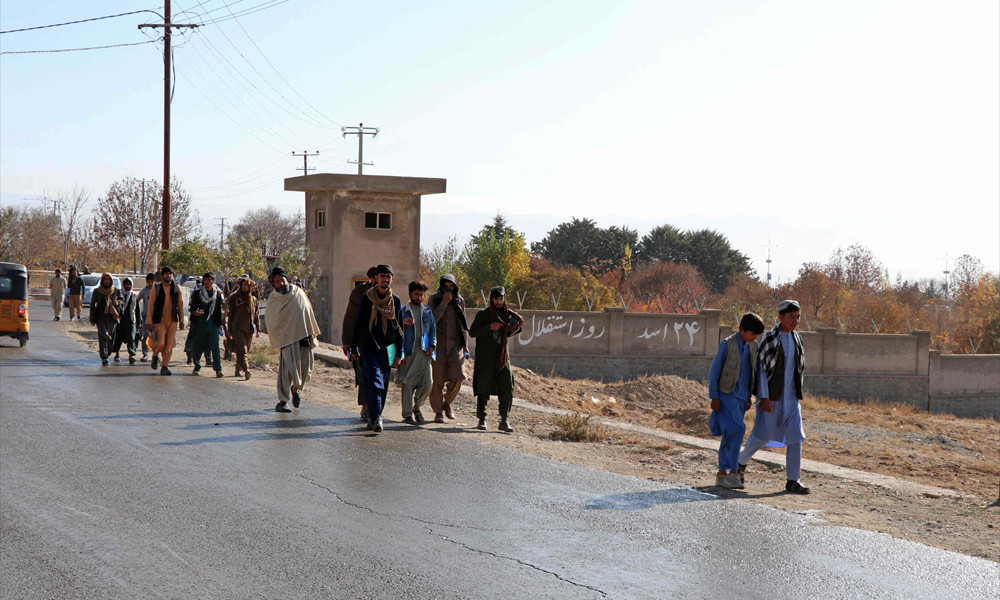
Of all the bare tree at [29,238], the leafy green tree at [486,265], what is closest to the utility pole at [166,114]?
the leafy green tree at [486,265]

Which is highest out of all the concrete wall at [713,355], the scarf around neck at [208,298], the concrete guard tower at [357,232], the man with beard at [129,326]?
the concrete guard tower at [357,232]

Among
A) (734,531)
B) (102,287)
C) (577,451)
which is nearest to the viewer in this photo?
(734,531)

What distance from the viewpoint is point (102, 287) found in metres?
18.8

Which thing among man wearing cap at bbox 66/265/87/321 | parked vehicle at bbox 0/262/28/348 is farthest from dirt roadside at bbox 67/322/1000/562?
parked vehicle at bbox 0/262/28/348

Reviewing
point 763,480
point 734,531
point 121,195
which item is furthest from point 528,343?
point 121,195

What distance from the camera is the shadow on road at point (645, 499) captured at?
7.50 meters

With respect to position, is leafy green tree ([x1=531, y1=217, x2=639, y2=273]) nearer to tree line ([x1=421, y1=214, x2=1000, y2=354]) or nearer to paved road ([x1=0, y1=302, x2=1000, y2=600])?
tree line ([x1=421, y1=214, x2=1000, y2=354])

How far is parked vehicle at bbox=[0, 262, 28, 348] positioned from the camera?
68.6ft

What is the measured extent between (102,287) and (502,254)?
141 ft

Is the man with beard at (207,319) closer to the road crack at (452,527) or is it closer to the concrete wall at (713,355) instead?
the road crack at (452,527)

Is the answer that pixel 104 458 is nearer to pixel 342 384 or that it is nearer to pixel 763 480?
pixel 763 480

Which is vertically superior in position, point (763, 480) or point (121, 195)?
point (121, 195)

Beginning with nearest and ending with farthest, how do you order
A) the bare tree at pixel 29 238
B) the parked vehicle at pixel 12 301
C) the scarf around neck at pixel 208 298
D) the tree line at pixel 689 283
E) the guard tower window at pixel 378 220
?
the scarf around neck at pixel 208 298 < the parked vehicle at pixel 12 301 < the guard tower window at pixel 378 220 < the tree line at pixel 689 283 < the bare tree at pixel 29 238

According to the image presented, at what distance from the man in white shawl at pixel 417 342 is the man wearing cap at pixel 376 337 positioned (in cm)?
33
